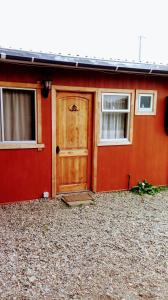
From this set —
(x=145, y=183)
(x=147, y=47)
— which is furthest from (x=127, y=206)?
(x=147, y=47)

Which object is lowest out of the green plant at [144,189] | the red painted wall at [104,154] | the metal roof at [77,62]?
the green plant at [144,189]

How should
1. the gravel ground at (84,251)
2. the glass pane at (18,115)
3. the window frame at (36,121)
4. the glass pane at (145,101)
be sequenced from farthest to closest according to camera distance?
1. the glass pane at (145,101)
2. the glass pane at (18,115)
3. the window frame at (36,121)
4. the gravel ground at (84,251)

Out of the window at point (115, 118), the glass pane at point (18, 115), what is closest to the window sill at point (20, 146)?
the glass pane at point (18, 115)

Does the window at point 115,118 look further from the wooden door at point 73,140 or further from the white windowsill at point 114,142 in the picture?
the wooden door at point 73,140

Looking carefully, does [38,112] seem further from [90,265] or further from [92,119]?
[90,265]

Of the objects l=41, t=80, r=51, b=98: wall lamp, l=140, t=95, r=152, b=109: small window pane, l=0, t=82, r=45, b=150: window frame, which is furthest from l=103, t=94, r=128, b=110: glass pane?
l=0, t=82, r=45, b=150: window frame

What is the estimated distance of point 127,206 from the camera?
206 inches

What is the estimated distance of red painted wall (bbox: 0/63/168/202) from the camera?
507 cm

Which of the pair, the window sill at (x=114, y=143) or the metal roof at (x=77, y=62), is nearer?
the metal roof at (x=77, y=62)

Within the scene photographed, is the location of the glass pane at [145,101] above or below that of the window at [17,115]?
above

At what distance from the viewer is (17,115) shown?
510cm

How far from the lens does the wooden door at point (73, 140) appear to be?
5484 millimetres

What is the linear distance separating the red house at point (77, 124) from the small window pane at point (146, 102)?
23mm

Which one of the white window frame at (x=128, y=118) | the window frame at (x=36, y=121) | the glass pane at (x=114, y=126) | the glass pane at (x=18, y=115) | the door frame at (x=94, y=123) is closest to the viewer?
the window frame at (x=36, y=121)
